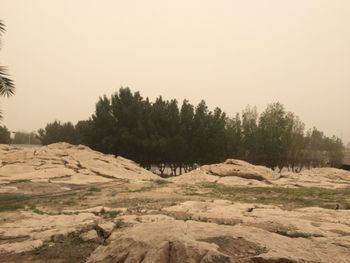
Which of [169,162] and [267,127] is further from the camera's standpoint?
[267,127]

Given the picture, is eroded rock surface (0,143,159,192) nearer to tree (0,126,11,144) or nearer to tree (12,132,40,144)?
tree (0,126,11,144)

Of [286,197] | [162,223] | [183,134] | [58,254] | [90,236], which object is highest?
[183,134]

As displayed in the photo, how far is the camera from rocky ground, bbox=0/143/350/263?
5.11m

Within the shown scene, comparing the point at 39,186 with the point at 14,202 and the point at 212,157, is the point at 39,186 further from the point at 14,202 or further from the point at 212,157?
the point at 212,157

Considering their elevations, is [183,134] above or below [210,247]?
above

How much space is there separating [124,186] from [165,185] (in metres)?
1.41

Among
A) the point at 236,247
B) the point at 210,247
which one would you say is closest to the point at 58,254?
the point at 210,247

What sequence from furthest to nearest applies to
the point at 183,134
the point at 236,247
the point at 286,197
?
the point at 183,134, the point at 286,197, the point at 236,247

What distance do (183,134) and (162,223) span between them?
28230 mm

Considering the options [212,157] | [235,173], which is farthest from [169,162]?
[235,173]

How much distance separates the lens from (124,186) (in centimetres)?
1441

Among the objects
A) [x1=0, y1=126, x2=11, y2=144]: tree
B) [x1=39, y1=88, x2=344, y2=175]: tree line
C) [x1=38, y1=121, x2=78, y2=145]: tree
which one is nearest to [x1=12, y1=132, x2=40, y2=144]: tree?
[x1=0, y1=126, x2=11, y2=144]: tree

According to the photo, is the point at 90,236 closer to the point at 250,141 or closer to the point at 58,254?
the point at 58,254

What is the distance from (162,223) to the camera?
6.27 m
